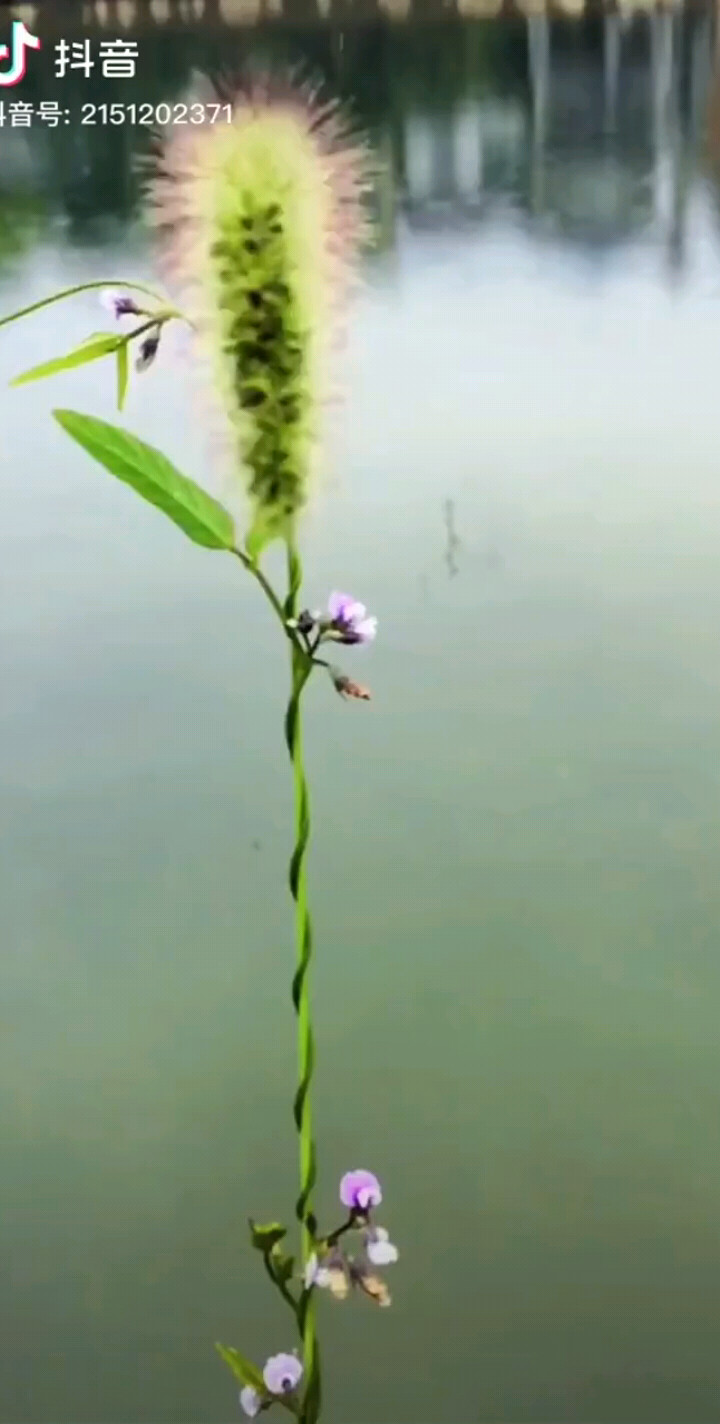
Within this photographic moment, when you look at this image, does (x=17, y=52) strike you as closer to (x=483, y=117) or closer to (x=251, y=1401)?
(x=483, y=117)

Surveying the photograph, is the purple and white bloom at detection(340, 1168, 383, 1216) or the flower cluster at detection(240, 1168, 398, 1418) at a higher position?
the purple and white bloom at detection(340, 1168, 383, 1216)

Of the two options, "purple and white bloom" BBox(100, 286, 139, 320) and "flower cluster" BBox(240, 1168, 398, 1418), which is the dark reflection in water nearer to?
"purple and white bloom" BBox(100, 286, 139, 320)

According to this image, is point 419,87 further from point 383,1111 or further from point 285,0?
point 383,1111

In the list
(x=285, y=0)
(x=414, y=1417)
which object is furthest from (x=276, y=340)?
(x=414, y=1417)

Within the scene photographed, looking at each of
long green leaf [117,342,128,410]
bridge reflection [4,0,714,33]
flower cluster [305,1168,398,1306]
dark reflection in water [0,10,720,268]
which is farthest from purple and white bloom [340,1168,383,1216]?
bridge reflection [4,0,714,33]

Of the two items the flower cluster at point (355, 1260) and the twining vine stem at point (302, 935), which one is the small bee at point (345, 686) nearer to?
the twining vine stem at point (302, 935)
